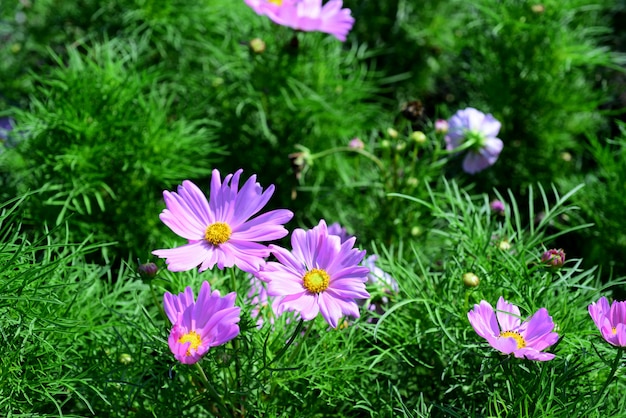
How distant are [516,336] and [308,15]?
1074 mm

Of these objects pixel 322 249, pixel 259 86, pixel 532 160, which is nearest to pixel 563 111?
pixel 532 160

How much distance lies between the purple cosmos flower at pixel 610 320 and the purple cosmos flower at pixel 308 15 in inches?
39.0

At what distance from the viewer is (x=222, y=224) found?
38.1 inches

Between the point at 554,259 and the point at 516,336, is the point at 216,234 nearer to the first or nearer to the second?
the point at 516,336

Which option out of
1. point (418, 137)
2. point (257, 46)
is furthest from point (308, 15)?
point (418, 137)

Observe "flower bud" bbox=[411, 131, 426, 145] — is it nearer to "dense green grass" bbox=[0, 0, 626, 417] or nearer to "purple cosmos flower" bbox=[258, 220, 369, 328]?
"dense green grass" bbox=[0, 0, 626, 417]

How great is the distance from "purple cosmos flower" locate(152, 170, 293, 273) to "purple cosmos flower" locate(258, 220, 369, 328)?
31mm

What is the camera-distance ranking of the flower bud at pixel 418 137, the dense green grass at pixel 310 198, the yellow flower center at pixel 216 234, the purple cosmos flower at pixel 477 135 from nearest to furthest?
the yellow flower center at pixel 216 234, the dense green grass at pixel 310 198, the flower bud at pixel 418 137, the purple cosmos flower at pixel 477 135

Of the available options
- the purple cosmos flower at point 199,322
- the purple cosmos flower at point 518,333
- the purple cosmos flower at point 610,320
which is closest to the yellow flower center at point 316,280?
the purple cosmos flower at point 199,322

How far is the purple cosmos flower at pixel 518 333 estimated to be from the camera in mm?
917

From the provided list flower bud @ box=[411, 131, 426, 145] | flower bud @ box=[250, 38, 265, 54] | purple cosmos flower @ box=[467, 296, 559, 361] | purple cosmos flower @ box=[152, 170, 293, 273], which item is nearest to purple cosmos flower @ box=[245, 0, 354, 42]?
flower bud @ box=[250, 38, 265, 54]

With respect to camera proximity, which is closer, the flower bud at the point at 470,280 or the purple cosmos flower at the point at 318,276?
the purple cosmos flower at the point at 318,276

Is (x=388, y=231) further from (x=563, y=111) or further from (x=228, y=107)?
(x=563, y=111)

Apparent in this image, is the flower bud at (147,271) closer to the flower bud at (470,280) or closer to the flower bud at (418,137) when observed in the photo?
the flower bud at (470,280)
